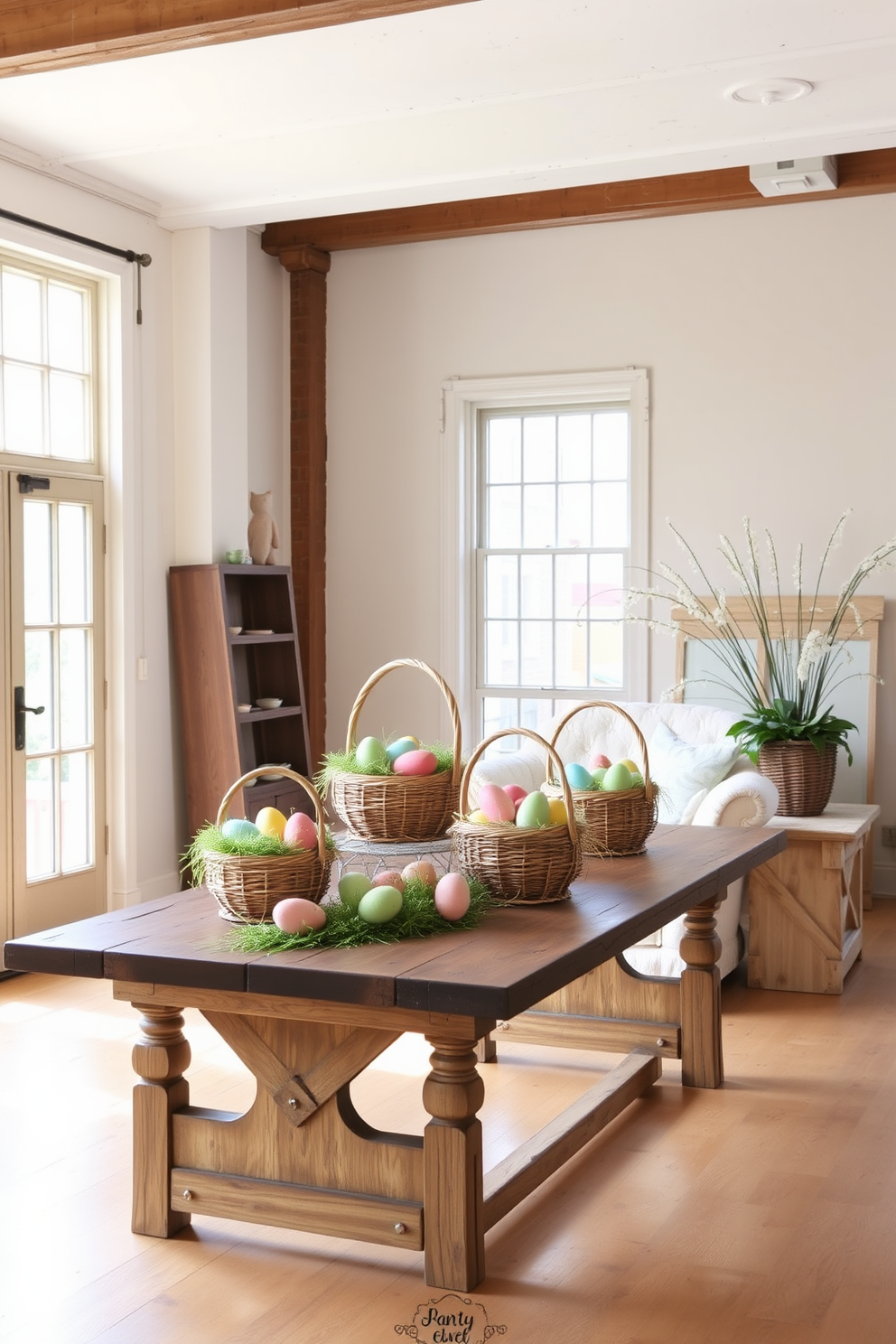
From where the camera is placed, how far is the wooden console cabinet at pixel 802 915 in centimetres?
479

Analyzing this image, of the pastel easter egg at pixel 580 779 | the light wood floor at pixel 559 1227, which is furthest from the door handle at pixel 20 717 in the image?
the pastel easter egg at pixel 580 779

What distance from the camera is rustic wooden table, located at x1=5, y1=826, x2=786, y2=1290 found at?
2418mm

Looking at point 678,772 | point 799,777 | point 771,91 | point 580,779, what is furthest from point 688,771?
point 771,91

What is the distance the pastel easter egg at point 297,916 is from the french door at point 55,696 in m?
2.96

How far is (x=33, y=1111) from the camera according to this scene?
3.72 metres

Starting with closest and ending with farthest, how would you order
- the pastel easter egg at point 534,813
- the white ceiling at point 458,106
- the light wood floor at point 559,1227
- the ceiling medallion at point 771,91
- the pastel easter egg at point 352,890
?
the light wood floor at point 559,1227, the pastel easter egg at point 352,890, the pastel easter egg at point 534,813, the white ceiling at point 458,106, the ceiling medallion at point 771,91

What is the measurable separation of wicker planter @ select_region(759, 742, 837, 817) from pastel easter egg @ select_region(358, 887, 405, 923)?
2913 mm

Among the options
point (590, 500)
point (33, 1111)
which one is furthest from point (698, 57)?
point (33, 1111)

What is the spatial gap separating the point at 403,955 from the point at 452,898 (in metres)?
0.23

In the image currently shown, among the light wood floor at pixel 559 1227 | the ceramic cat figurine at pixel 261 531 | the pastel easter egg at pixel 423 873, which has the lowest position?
the light wood floor at pixel 559 1227

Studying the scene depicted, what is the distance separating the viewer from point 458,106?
4742 millimetres

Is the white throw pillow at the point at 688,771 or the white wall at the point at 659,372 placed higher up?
the white wall at the point at 659,372

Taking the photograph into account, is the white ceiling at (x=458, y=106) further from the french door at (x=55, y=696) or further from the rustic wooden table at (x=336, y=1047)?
the rustic wooden table at (x=336, y=1047)

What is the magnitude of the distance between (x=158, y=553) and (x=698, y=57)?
3.00m
